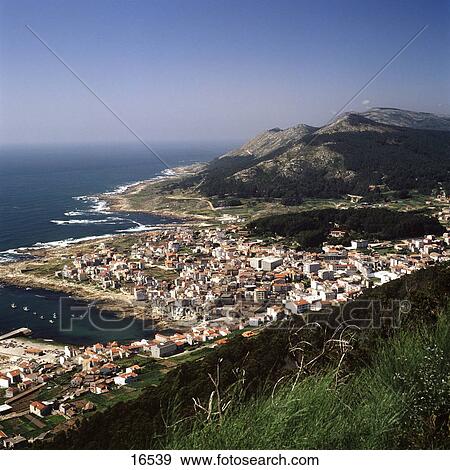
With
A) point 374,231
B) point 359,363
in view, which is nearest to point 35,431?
point 359,363

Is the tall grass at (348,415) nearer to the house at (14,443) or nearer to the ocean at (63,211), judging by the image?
the house at (14,443)

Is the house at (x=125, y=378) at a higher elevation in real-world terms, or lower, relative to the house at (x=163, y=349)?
higher

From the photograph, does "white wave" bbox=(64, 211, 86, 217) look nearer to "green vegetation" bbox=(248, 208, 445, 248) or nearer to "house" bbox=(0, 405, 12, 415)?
"green vegetation" bbox=(248, 208, 445, 248)

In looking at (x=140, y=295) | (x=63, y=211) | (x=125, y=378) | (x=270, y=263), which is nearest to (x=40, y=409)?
(x=125, y=378)

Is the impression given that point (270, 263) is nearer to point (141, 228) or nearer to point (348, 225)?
point (348, 225)
